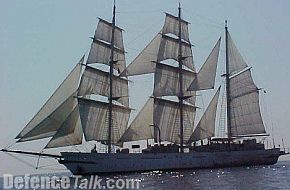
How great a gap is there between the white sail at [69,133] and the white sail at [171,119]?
1365 cm

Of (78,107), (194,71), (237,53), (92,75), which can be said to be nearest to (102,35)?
(92,75)

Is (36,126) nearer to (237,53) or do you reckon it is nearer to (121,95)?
(121,95)

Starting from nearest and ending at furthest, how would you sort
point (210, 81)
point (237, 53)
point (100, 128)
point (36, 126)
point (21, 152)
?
point (36, 126), point (21, 152), point (100, 128), point (210, 81), point (237, 53)

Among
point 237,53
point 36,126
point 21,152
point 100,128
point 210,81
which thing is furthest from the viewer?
point 237,53

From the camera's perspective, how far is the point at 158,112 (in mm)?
72125

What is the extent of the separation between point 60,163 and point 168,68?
22.6 meters

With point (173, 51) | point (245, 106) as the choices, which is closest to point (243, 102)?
point (245, 106)

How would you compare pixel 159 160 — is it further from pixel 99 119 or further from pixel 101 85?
pixel 101 85

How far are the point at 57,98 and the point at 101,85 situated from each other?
1181cm

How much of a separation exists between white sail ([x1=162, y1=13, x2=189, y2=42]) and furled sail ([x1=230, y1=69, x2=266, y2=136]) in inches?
395

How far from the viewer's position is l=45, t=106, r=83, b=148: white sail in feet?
184

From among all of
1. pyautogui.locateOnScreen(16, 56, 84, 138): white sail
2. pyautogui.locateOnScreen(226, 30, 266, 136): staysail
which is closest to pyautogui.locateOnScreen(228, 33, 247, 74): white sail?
pyautogui.locateOnScreen(226, 30, 266, 136): staysail

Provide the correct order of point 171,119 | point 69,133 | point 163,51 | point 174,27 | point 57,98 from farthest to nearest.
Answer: point 174,27, point 163,51, point 171,119, point 69,133, point 57,98

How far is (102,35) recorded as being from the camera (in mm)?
68250
